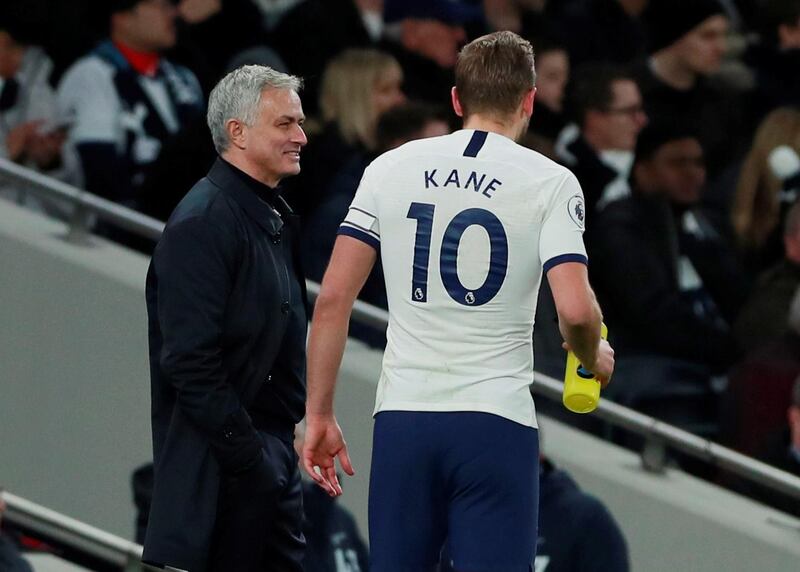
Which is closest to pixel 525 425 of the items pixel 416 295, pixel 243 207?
pixel 416 295

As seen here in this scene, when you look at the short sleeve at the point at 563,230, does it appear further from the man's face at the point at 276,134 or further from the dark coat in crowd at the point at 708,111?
the dark coat in crowd at the point at 708,111

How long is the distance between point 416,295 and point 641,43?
6.33 m

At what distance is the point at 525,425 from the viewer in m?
4.62

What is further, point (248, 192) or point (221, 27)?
point (221, 27)

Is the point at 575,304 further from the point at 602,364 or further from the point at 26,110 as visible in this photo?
the point at 26,110

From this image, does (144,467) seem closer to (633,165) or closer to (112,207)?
(112,207)

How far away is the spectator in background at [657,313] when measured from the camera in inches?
307

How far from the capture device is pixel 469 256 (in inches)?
178

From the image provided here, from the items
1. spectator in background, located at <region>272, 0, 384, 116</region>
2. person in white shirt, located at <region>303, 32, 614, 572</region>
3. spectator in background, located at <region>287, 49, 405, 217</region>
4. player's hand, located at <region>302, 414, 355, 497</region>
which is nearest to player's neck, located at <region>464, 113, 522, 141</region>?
person in white shirt, located at <region>303, 32, 614, 572</region>

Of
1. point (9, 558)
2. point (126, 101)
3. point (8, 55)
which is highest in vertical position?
point (8, 55)

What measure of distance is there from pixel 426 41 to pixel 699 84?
5.00 ft

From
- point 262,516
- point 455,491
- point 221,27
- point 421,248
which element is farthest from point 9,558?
point 221,27

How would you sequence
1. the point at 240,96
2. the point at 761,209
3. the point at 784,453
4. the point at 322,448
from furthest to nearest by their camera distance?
1. the point at 761,209
2. the point at 784,453
3. the point at 240,96
4. the point at 322,448

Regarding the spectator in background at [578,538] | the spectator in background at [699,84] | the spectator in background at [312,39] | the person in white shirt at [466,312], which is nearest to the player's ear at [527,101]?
the person in white shirt at [466,312]
